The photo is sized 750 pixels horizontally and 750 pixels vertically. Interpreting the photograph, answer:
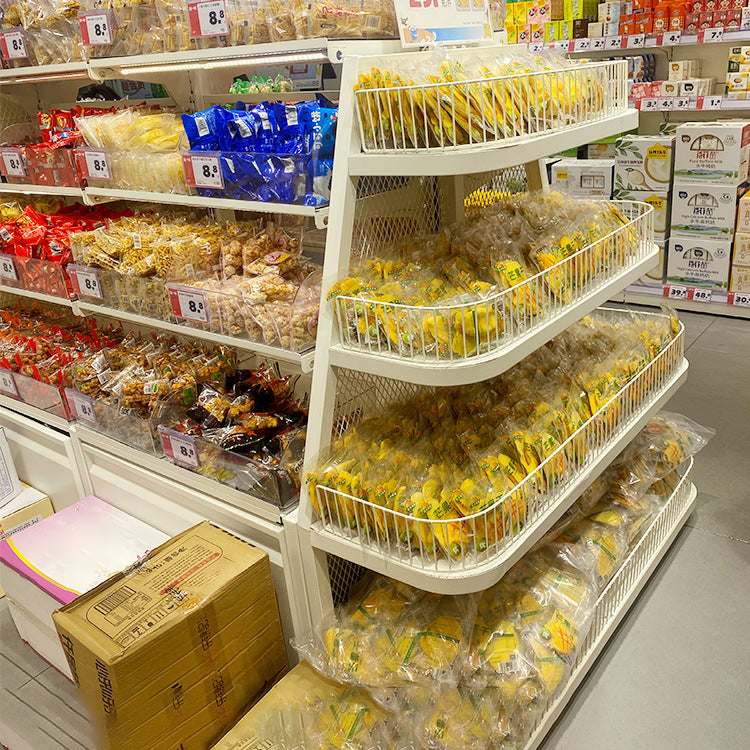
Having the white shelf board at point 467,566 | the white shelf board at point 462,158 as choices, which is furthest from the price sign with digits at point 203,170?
the white shelf board at point 467,566

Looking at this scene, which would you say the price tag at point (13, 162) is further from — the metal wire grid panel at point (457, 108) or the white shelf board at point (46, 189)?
the metal wire grid panel at point (457, 108)

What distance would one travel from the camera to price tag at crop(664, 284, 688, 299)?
163 inches

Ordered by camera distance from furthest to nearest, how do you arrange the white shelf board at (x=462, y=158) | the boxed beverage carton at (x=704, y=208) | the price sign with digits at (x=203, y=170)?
the boxed beverage carton at (x=704, y=208) < the price sign with digits at (x=203, y=170) < the white shelf board at (x=462, y=158)

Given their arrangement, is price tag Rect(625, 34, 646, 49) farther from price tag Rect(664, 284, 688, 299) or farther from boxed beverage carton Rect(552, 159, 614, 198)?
price tag Rect(664, 284, 688, 299)

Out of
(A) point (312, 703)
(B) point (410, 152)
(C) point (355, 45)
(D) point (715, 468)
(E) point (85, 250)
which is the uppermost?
(C) point (355, 45)

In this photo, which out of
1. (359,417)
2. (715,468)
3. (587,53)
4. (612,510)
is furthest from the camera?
(587,53)

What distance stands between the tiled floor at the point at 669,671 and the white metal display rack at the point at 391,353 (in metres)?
0.56

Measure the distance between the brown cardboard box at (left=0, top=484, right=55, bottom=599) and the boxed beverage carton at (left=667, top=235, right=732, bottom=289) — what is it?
3.42 meters

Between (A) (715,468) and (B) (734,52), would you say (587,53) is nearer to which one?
(B) (734,52)

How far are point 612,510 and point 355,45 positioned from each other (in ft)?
4.60

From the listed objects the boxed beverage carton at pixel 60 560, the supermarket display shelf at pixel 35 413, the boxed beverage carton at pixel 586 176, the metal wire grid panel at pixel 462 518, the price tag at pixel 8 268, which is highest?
the price tag at pixel 8 268

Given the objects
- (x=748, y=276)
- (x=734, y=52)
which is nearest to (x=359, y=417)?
(x=748, y=276)

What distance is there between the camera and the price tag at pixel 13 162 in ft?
8.05

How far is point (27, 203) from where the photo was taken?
9.17 ft
